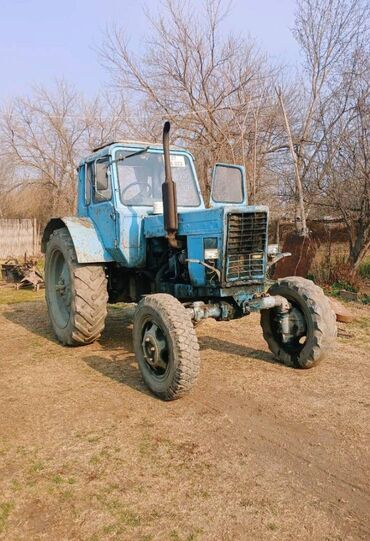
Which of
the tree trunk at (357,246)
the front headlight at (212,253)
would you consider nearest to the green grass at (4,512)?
the front headlight at (212,253)

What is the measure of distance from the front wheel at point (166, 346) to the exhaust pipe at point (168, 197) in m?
0.74

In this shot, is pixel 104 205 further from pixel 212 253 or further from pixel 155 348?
pixel 155 348

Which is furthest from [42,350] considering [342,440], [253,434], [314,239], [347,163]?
[347,163]

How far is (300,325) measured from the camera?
15.8 ft

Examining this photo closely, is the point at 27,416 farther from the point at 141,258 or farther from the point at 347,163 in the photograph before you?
the point at 347,163

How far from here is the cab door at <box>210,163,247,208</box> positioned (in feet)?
17.7

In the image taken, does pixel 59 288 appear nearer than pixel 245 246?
No

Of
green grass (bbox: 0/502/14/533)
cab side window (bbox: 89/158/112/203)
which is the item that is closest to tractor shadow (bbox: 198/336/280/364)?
cab side window (bbox: 89/158/112/203)

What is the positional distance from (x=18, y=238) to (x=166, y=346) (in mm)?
15746

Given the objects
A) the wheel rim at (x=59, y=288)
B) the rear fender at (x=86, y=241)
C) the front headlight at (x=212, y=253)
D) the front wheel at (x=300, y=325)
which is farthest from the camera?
the wheel rim at (x=59, y=288)

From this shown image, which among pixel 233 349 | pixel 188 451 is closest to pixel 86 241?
pixel 233 349

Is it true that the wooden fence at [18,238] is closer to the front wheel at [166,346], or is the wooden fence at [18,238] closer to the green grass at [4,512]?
the front wheel at [166,346]

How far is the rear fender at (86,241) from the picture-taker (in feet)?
17.7

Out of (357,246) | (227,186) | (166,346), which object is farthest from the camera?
(357,246)
